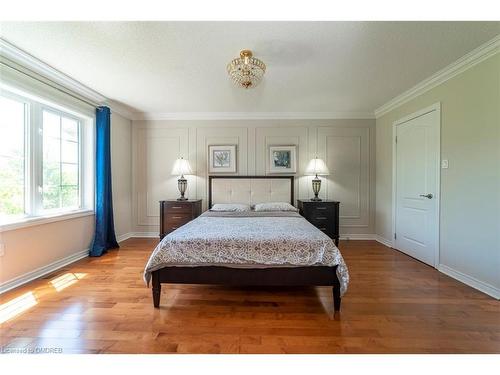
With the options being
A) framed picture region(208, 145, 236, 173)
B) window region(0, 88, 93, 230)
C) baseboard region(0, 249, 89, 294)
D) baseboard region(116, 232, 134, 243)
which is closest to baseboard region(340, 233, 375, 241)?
framed picture region(208, 145, 236, 173)

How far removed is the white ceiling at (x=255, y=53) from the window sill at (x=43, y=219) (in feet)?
5.59

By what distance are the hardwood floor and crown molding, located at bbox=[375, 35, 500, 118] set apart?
90.0 inches

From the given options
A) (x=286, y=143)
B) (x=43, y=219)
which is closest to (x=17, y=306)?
(x=43, y=219)

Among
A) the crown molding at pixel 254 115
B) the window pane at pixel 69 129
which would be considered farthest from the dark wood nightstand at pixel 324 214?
the window pane at pixel 69 129

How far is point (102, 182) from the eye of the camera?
351 cm

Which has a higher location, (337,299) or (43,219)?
(43,219)

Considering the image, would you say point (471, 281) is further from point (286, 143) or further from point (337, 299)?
point (286, 143)

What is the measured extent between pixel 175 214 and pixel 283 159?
215cm

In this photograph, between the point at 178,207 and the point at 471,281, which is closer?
the point at 471,281

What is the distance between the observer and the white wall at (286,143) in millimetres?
4312

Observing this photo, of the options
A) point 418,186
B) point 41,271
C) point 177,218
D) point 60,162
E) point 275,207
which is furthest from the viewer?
point 177,218

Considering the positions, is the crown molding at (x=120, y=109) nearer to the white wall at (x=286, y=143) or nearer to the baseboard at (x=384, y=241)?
the white wall at (x=286, y=143)

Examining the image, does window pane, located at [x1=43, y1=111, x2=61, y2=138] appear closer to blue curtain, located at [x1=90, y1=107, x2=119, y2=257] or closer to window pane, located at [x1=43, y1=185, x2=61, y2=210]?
blue curtain, located at [x1=90, y1=107, x2=119, y2=257]
